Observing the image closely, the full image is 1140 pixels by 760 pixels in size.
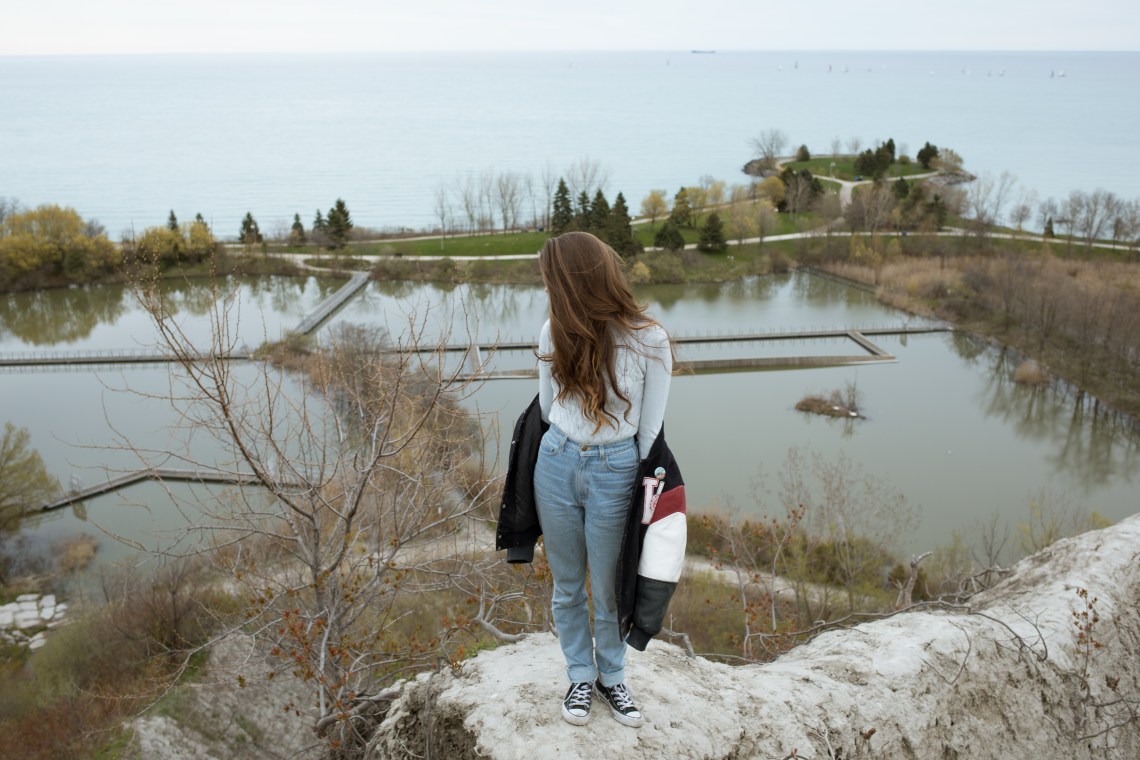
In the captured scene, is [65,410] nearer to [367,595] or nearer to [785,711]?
[367,595]

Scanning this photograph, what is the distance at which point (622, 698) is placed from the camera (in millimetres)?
3018

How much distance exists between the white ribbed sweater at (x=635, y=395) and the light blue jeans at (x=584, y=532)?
4cm

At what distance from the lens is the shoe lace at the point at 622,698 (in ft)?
9.84

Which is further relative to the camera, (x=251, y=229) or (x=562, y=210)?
(x=562, y=210)

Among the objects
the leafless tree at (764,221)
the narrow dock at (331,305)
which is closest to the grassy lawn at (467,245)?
the leafless tree at (764,221)

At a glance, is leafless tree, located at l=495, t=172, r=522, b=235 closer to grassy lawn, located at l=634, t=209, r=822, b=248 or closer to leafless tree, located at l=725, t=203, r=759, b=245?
grassy lawn, located at l=634, t=209, r=822, b=248

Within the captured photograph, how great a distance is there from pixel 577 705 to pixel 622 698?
171 millimetres

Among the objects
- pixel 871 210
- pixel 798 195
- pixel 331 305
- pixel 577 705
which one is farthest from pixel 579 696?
pixel 798 195

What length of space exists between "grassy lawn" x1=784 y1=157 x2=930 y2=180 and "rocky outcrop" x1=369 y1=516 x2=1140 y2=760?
5328 centimetres

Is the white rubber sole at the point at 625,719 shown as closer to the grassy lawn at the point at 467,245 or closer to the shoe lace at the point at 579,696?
the shoe lace at the point at 579,696

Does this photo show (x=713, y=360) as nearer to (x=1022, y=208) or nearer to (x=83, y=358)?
(x=83, y=358)

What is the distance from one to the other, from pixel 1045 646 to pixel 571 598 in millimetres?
2864

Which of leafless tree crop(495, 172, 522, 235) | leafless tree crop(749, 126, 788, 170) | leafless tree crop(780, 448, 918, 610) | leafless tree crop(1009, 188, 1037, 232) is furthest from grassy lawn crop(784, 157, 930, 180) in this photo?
leafless tree crop(780, 448, 918, 610)

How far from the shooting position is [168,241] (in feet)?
110
